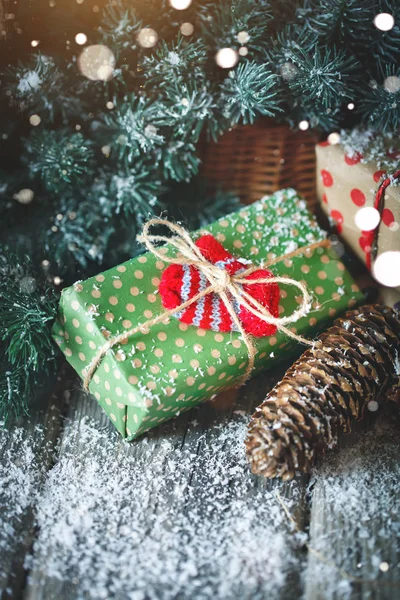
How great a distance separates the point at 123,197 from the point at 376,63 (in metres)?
0.52

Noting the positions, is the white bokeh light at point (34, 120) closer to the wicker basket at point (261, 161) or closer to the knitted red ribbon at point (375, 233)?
the wicker basket at point (261, 161)

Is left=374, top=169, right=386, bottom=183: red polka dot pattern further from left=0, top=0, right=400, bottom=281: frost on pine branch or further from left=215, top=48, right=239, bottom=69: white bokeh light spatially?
left=215, top=48, right=239, bottom=69: white bokeh light

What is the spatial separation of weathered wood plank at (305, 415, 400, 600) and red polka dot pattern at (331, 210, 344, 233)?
0.38 m

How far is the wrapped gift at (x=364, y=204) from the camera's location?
3.33 feet

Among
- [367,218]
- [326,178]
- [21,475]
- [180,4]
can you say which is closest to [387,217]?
[367,218]

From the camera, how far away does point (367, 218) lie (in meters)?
1.06

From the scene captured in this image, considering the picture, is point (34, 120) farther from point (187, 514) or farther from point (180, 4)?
point (187, 514)

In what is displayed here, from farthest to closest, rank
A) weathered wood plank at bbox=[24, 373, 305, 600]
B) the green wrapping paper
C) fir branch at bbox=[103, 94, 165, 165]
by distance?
fir branch at bbox=[103, 94, 165, 165]
the green wrapping paper
weathered wood plank at bbox=[24, 373, 305, 600]

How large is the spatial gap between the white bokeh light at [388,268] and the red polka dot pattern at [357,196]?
107 millimetres

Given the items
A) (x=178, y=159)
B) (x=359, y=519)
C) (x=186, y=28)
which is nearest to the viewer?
(x=359, y=519)

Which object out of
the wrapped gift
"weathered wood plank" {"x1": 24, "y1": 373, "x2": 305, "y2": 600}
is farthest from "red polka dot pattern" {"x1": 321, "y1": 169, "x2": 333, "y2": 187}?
"weathered wood plank" {"x1": 24, "y1": 373, "x2": 305, "y2": 600}

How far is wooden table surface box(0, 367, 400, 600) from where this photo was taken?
0.80 m

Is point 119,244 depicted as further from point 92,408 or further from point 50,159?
point 92,408

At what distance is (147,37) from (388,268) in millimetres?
608
